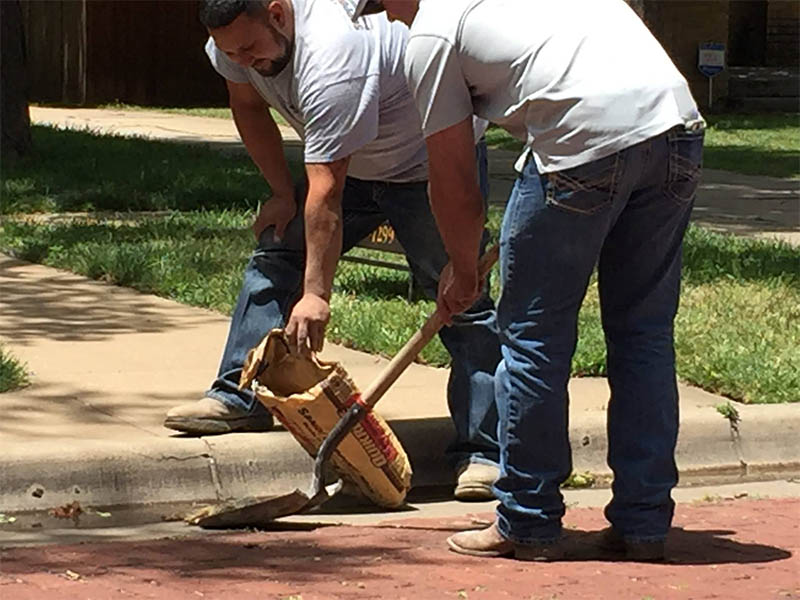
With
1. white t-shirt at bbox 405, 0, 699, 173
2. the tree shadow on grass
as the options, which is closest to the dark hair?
white t-shirt at bbox 405, 0, 699, 173

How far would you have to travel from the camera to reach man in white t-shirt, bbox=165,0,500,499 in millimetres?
5102

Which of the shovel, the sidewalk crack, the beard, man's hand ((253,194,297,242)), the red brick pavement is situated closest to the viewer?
the red brick pavement

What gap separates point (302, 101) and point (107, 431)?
1410mm

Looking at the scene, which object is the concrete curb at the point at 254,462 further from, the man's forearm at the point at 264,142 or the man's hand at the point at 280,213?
the man's forearm at the point at 264,142

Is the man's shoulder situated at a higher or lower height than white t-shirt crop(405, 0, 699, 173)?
higher

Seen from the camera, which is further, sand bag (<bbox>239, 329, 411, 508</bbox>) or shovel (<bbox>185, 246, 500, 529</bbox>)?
sand bag (<bbox>239, 329, 411, 508</bbox>)

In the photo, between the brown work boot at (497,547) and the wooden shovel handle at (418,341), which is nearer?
the brown work boot at (497,547)

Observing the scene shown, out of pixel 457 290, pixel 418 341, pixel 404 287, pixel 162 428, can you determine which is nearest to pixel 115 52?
pixel 404 287

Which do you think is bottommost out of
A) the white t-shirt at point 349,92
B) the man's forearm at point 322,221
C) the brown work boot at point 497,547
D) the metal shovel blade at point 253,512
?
the metal shovel blade at point 253,512

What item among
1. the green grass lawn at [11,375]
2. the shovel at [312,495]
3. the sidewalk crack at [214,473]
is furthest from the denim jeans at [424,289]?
the green grass lawn at [11,375]

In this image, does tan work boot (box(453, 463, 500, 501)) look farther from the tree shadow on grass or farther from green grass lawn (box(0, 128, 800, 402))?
the tree shadow on grass

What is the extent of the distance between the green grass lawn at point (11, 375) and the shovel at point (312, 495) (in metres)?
1.46

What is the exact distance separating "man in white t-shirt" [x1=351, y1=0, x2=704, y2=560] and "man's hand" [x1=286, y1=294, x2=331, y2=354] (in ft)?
1.28

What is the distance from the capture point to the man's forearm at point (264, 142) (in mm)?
5699
